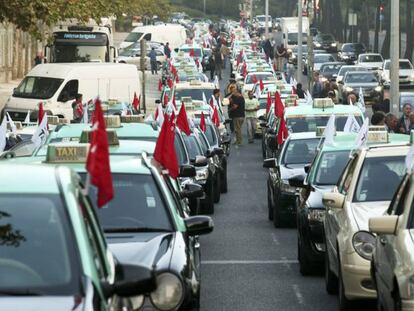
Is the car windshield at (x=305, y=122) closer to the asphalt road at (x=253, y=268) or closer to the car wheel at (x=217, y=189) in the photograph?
the asphalt road at (x=253, y=268)

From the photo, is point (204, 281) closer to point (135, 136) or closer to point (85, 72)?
point (135, 136)

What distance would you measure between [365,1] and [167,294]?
3822 inches

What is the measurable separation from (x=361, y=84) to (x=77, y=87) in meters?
19.6

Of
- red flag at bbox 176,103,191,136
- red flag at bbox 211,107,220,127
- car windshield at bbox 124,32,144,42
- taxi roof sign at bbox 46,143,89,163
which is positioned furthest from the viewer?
car windshield at bbox 124,32,144,42

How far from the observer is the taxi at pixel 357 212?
13.1m

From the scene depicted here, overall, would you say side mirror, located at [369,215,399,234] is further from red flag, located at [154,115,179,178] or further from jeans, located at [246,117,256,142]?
jeans, located at [246,117,256,142]

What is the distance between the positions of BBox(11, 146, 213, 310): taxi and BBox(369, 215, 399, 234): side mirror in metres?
1.33

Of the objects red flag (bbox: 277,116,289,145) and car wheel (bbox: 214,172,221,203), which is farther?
red flag (bbox: 277,116,289,145)

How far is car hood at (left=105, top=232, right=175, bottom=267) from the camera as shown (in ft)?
35.9

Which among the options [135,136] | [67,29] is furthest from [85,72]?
[135,136]

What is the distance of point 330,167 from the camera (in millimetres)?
19016

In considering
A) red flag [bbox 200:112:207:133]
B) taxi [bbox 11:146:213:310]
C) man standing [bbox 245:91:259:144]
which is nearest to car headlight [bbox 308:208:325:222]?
taxi [bbox 11:146:213:310]

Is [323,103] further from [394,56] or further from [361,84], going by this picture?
[361,84]

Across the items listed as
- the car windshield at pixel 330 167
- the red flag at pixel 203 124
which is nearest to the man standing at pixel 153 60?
the red flag at pixel 203 124
